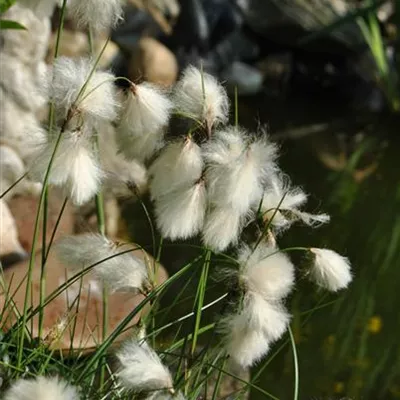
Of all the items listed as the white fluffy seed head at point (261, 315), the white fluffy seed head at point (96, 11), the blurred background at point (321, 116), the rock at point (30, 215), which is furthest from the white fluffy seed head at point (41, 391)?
the rock at point (30, 215)

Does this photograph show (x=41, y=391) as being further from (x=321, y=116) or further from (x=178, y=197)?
(x=321, y=116)

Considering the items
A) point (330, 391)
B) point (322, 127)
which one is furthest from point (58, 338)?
point (322, 127)

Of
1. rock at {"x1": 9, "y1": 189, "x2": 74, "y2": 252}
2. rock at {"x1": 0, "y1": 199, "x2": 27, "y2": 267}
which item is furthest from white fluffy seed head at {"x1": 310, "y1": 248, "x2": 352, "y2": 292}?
rock at {"x1": 9, "y1": 189, "x2": 74, "y2": 252}

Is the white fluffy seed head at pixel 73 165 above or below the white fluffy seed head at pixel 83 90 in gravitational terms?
below

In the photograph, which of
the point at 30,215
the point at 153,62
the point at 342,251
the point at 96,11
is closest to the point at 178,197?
the point at 96,11

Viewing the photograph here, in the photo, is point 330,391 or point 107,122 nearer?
point 107,122

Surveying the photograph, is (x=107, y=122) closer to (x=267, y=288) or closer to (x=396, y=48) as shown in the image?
(x=267, y=288)

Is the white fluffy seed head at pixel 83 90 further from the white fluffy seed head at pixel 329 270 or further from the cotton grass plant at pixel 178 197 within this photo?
the white fluffy seed head at pixel 329 270
